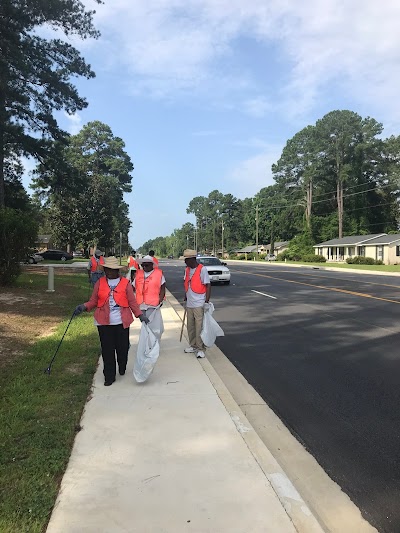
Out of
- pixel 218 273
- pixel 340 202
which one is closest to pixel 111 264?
pixel 218 273

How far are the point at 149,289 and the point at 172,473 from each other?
344cm

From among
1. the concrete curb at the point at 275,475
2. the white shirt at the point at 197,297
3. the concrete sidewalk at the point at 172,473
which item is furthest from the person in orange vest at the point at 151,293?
the concrete curb at the point at 275,475

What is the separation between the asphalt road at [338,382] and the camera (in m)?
3.64

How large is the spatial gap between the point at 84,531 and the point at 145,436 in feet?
4.53

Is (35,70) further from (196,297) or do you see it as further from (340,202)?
(340,202)

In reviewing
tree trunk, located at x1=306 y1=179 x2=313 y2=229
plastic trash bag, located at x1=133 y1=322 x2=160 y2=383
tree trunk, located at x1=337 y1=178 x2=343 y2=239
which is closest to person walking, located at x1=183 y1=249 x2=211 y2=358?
plastic trash bag, located at x1=133 y1=322 x2=160 y2=383

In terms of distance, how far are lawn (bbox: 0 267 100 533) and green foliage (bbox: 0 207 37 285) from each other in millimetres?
4655

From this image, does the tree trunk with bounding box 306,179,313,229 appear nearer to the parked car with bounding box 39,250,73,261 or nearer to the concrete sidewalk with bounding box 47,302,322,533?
the parked car with bounding box 39,250,73,261

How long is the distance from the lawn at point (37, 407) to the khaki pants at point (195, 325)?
1538mm

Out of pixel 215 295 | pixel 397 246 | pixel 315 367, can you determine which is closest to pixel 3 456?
pixel 315 367

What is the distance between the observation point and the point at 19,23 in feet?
72.6

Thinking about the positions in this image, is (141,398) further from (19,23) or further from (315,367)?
(19,23)

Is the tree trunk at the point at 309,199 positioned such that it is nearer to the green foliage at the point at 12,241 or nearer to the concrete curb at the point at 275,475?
the green foliage at the point at 12,241

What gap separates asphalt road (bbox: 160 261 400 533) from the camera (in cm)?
364
